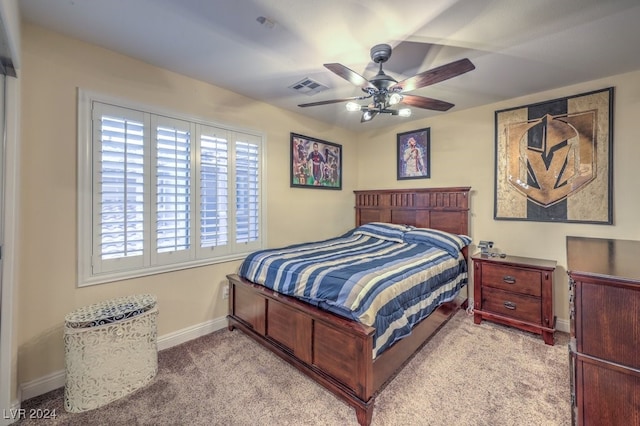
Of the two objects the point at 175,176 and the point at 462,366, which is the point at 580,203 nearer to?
the point at 462,366

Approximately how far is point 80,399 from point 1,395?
0.39 meters

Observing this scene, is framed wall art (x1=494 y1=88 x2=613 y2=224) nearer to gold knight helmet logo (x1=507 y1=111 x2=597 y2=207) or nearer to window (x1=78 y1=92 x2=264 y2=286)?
gold knight helmet logo (x1=507 y1=111 x2=597 y2=207)

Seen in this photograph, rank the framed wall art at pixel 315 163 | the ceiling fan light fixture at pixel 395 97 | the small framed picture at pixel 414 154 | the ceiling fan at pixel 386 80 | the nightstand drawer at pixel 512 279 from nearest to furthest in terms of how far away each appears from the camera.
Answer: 1. the ceiling fan at pixel 386 80
2. the ceiling fan light fixture at pixel 395 97
3. the nightstand drawer at pixel 512 279
4. the framed wall art at pixel 315 163
5. the small framed picture at pixel 414 154

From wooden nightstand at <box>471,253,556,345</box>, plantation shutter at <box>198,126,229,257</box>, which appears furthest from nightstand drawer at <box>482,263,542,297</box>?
plantation shutter at <box>198,126,229,257</box>

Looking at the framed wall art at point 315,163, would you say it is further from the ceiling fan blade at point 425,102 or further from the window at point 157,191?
the ceiling fan blade at point 425,102

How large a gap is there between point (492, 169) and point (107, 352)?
13.8 feet

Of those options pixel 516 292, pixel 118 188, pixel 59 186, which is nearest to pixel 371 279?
pixel 516 292

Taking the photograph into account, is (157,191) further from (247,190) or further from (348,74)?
(348,74)

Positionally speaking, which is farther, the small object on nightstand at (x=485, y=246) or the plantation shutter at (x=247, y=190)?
the small object on nightstand at (x=485, y=246)

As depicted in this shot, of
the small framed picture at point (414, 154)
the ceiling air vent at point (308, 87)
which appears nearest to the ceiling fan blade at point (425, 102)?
the ceiling air vent at point (308, 87)

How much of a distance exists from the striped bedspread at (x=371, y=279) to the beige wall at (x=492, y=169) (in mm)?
771

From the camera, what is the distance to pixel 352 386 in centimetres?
173

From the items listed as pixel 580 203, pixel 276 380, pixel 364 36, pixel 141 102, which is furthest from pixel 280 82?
pixel 580 203

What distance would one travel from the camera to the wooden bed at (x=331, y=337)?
1.69 m
